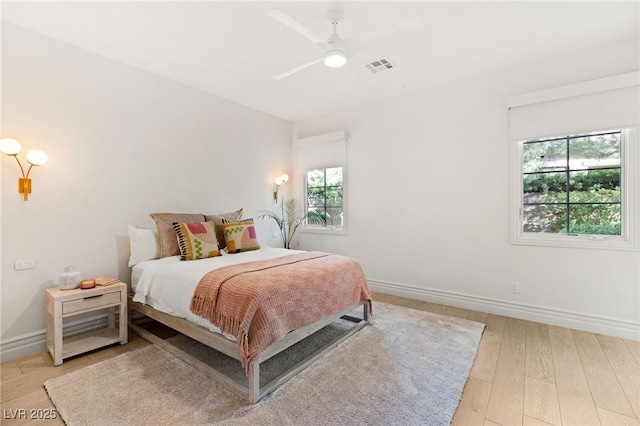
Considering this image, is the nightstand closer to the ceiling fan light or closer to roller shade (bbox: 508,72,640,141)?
the ceiling fan light

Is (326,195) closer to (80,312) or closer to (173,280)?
(173,280)

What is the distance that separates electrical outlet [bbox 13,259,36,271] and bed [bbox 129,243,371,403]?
2.49 feet

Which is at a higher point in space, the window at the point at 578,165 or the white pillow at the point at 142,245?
the window at the point at 578,165

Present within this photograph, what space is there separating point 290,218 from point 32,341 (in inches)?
138

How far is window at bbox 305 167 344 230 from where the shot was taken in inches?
189

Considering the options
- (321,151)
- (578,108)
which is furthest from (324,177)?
(578,108)

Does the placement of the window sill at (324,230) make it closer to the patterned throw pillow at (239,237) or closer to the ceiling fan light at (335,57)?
the patterned throw pillow at (239,237)

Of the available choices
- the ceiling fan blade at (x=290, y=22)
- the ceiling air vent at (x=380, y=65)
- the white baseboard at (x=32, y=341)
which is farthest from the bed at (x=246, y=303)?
the ceiling air vent at (x=380, y=65)

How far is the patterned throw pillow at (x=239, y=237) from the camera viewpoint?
3.29 meters

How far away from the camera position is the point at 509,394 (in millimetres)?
1946

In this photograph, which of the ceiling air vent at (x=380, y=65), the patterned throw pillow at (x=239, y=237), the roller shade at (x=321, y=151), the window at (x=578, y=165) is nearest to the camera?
the window at (x=578, y=165)

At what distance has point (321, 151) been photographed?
4.91 meters

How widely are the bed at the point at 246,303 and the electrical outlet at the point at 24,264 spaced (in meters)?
0.76

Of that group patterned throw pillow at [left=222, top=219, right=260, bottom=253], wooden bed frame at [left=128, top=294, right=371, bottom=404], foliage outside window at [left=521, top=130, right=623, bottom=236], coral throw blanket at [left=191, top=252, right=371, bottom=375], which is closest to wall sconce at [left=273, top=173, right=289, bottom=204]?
patterned throw pillow at [left=222, top=219, right=260, bottom=253]
